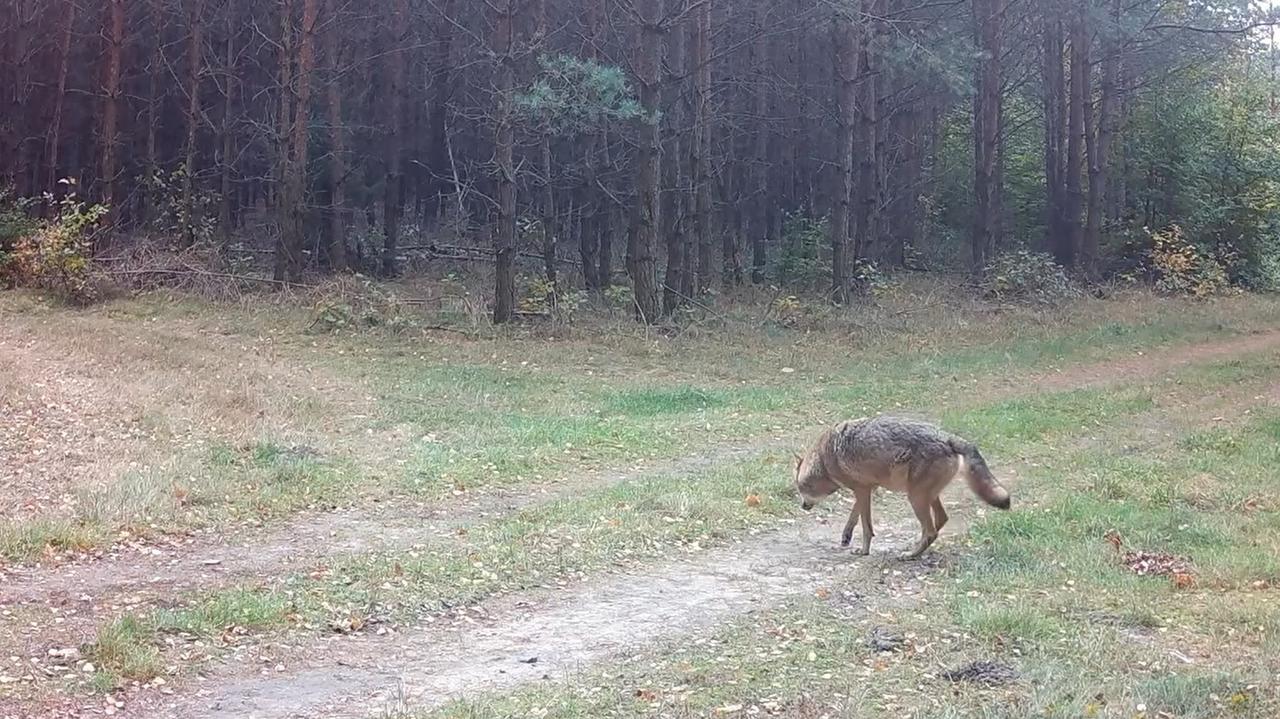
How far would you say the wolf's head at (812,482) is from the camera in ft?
31.0

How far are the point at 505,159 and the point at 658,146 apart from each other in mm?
2936

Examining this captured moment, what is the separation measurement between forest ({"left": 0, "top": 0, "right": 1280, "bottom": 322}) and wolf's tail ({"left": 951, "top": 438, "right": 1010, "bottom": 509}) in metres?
14.6

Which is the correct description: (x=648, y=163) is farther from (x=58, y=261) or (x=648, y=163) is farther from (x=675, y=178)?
(x=58, y=261)

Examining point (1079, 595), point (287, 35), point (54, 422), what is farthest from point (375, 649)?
point (287, 35)

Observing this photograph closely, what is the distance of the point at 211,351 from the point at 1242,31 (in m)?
22.6

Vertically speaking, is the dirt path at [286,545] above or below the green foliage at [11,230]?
below

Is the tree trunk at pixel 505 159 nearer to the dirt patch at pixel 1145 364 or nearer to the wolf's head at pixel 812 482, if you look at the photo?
the dirt patch at pixel 1145 364

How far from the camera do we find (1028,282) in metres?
29.1

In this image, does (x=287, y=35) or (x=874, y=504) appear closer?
(x=874, y=504)

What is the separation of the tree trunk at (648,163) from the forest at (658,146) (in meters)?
0.10

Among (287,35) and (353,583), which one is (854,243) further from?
(353,583)

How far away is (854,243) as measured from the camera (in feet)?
98.4

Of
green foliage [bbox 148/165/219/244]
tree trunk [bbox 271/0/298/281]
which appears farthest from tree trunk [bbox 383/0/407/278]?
tree trunk [bbox 271/0/298/281]

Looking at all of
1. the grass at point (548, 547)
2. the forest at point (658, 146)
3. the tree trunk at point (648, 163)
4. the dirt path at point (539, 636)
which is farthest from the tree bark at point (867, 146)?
the dirt path at point (539, 636)
